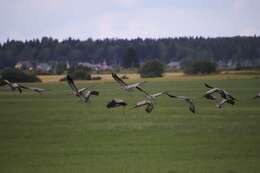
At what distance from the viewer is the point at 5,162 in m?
19.0

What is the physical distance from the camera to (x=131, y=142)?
74.5 feet

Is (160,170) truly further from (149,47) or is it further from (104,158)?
(149,47)

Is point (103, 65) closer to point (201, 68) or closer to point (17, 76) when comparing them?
point (201, 68)

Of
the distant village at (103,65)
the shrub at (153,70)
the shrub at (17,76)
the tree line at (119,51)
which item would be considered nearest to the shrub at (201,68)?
the shrub at (153,70)

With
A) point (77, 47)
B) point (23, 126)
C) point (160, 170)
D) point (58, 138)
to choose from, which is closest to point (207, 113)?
point (23, 126)

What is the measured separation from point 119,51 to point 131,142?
164 meters

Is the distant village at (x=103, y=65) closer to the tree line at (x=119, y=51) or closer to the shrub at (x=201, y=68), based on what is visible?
the tree line at (x=119, y=51)

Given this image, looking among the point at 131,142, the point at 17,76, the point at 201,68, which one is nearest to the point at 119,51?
the point at 201,68

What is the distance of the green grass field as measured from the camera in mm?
18266

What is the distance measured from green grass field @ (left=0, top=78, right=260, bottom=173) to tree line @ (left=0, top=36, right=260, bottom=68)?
143 metres

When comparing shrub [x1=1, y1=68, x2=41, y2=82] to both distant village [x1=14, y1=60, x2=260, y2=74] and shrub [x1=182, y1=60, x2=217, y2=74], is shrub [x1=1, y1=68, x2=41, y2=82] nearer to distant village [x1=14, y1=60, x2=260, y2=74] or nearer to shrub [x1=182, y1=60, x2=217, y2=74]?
shrub [x1=182, y1=60, x2=217, y2=74]

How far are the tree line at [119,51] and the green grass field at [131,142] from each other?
142881mm

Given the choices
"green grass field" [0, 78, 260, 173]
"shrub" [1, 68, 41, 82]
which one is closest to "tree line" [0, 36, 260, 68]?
"shrub" [1, 68, 41, 82]

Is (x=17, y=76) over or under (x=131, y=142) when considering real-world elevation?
over
